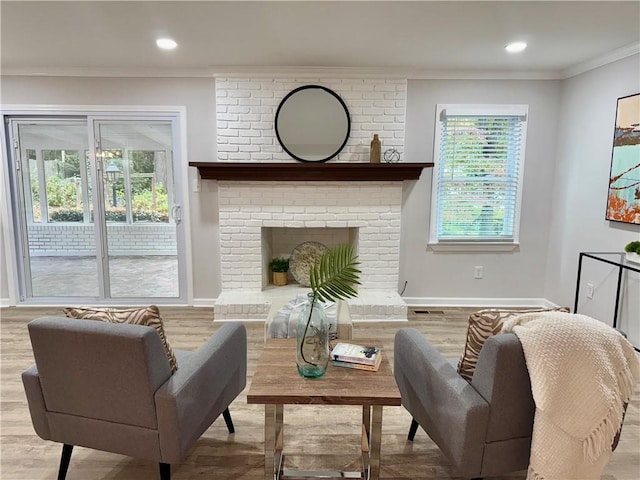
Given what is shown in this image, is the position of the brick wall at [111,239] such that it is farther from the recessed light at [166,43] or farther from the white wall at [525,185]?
the recessed light at [166,43]

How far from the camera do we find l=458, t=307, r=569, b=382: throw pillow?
5.27ft

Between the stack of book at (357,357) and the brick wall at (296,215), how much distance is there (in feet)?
7.62

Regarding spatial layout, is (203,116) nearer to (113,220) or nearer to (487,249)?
(113,220)

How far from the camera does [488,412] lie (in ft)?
4.82

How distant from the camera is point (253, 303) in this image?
3793 mm

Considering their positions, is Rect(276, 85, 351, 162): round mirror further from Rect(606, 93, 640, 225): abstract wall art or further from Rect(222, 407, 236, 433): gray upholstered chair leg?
Rect(222, 407, 236, 433): gray upholstered chair leg

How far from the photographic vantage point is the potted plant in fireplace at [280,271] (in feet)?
13.8

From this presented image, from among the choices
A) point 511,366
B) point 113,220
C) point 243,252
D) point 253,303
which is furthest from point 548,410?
point 113,220

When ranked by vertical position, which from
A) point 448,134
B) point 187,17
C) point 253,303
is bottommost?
point 253,303

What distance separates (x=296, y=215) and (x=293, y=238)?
1.40 ft

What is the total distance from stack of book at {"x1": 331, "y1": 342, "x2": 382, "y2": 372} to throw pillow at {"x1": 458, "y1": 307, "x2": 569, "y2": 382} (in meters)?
0.36

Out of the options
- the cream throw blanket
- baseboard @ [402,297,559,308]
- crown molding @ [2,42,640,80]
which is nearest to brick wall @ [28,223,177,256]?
crown molding @ [2,42,640,80]

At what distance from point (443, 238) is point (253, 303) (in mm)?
2023

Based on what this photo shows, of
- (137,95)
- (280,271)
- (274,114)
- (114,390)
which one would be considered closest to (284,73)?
(274,114)
